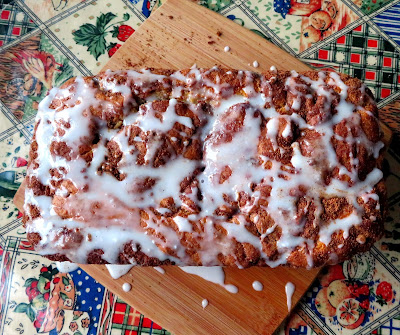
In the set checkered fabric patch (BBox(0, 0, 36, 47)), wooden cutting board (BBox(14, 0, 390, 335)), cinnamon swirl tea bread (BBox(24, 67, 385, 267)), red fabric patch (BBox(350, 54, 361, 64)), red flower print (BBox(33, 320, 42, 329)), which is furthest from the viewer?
checkered fabric patch (BBox(0, 0, 36, 47))

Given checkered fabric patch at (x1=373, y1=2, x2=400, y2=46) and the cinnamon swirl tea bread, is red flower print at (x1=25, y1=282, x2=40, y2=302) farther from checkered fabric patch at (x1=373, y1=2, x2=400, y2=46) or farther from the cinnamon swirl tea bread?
checkered fabric patch at (x1=373, y1=2, x2=400, y2=46)

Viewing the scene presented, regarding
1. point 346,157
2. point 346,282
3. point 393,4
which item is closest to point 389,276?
point 346,282

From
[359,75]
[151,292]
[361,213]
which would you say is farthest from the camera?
[359,75]

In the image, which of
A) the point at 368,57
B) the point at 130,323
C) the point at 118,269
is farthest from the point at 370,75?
the point at 130,323

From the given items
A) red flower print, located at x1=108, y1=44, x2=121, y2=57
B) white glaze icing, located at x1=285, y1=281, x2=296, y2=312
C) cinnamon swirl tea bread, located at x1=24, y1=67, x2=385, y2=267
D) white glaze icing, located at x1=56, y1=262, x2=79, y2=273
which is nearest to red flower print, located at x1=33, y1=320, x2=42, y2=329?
white glaze icing, located at x1=56, y1=262, x2=79, y2=273

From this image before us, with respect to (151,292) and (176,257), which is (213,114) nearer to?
(176,257)

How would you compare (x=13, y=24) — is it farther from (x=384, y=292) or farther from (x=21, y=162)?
(x=384, y=292)

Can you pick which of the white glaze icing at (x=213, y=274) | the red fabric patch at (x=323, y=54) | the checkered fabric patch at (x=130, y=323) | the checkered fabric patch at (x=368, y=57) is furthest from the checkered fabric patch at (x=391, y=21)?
the checkered fabric patch at (x=130, y=323)
